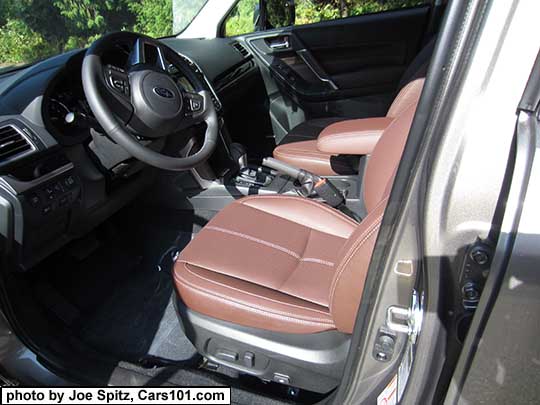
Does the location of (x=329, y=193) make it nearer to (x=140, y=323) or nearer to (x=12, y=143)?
(x=140, y=323)

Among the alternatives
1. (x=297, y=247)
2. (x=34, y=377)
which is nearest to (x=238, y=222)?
(x=297, y=247)

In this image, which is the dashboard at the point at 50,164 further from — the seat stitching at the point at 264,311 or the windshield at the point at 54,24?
the seat stitching at the point at 264,311

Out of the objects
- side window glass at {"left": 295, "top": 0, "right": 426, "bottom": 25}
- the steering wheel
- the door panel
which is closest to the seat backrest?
the steering wheel

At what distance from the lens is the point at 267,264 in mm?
1275

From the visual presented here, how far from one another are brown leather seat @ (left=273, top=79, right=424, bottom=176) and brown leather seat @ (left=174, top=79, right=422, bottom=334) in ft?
0.81

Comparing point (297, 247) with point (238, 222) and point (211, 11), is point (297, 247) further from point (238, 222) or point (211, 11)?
point (211, 11)

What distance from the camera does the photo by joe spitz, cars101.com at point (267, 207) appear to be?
615 mm

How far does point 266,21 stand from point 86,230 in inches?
71.7

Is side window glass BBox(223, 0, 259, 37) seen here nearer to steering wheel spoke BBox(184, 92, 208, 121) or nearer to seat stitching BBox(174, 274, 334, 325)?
steering wheel spoke BBox(184, 92, 208, 121)

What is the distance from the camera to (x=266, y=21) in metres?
2.81

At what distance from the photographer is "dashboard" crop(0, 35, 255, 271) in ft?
3.99

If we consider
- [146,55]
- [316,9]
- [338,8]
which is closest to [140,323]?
[146,55]

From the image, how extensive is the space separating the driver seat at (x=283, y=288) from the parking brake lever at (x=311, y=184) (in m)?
0.34

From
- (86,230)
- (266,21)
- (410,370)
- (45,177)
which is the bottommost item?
(86,230)
